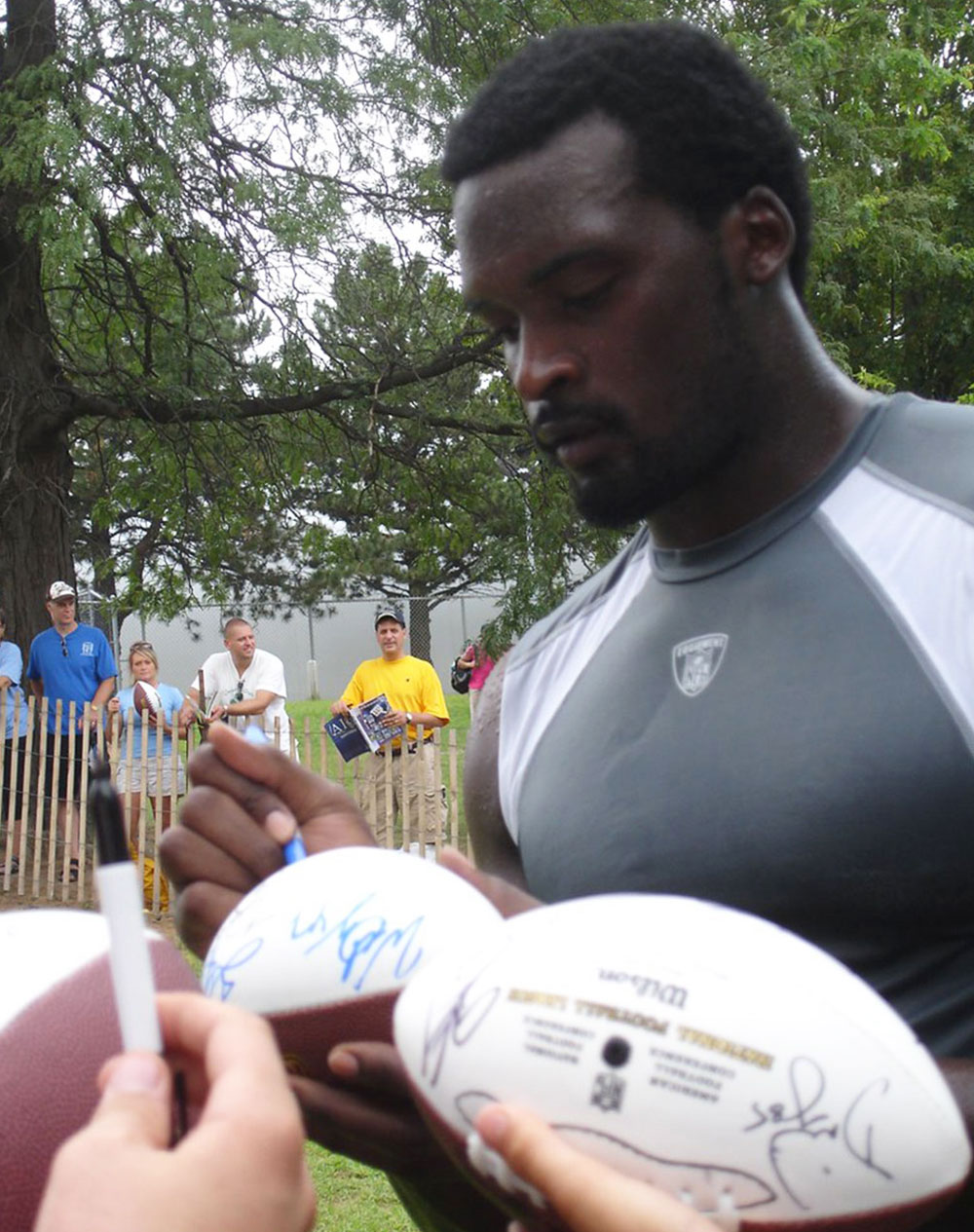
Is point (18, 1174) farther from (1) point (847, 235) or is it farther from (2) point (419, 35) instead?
(1) point (847, 235)

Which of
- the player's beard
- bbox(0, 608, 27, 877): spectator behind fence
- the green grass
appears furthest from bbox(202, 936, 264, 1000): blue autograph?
bbox(0, 608, 27, 877): spectator behind fence

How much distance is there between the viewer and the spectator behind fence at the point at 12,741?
34.6ft

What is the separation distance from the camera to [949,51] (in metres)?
19.2

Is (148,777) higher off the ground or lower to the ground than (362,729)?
lower

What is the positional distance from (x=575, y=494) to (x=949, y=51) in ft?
64.3

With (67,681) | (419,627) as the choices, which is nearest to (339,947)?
(67,681)

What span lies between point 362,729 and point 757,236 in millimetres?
7579

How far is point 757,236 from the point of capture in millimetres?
2270

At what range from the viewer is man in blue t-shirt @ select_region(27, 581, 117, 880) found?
10.6 m

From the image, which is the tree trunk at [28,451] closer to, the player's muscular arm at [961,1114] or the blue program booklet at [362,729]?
the blue program booklet at [362,729]

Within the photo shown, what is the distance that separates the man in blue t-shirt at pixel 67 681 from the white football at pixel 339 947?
8.89m

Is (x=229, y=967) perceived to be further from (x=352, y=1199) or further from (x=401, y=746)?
(x=401, y=746)
